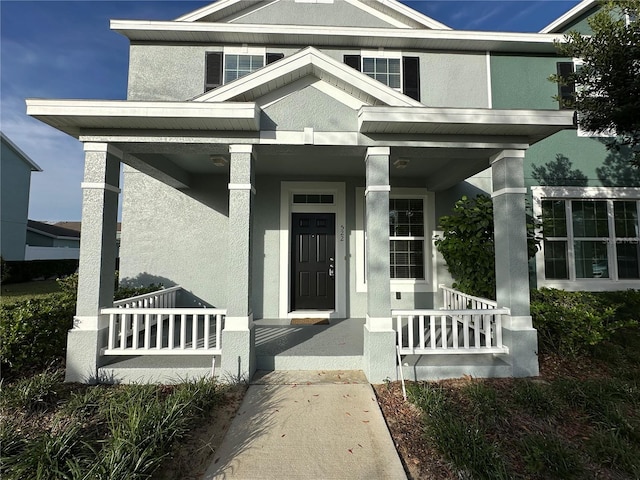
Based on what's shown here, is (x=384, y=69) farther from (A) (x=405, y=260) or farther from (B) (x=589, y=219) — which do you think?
(B) (x=589, y=219)

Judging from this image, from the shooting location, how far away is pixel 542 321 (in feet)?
14.5

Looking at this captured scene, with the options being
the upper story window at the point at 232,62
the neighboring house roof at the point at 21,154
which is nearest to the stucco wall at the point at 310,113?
the upper story window at the point at 232,62

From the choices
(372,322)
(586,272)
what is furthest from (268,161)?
(586,272)

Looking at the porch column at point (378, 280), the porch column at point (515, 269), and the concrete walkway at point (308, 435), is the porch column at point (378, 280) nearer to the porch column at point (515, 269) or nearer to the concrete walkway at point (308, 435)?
the concrete walkway at point (308, 435)

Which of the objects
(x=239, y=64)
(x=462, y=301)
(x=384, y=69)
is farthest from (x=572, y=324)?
(x=239, y=64)

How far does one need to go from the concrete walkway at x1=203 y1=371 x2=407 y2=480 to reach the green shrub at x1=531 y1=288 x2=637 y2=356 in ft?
9.36

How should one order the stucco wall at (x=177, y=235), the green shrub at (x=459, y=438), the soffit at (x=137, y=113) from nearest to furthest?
the green shrub at (x=459, y=438) < the soffit at (x=137, y=113) < the stucco wall at (x=177, y=235)

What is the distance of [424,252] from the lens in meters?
6.44

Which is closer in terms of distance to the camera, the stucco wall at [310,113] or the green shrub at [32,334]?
the green shrub at [32,334]

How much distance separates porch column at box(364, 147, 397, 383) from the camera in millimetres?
3812

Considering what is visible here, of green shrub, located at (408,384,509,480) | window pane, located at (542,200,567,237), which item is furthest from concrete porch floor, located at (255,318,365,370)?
window pane, located at (542,200,567,237)

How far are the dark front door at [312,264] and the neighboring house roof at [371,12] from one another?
497 cm

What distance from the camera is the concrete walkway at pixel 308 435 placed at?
2.39 metres

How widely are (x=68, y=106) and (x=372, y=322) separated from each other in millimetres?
4468
